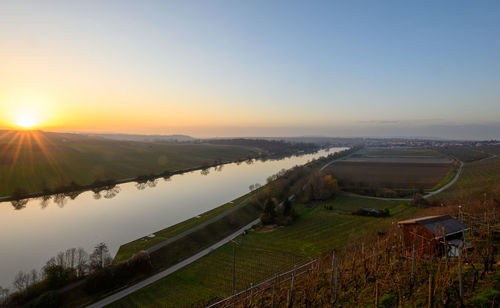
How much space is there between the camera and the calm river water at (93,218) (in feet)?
74.2

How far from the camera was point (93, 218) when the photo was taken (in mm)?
31750

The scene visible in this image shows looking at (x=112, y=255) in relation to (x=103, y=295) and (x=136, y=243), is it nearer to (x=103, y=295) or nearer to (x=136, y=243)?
(x=136, y=243)

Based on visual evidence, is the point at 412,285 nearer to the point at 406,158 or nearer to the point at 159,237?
the point at 159,237

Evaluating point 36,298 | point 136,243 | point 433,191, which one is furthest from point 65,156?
point 433,191

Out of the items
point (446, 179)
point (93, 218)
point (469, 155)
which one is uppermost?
point (469, 155)

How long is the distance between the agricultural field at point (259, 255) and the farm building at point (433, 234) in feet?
30.7

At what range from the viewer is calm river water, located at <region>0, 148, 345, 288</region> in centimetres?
2261

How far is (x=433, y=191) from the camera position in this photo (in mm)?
44188

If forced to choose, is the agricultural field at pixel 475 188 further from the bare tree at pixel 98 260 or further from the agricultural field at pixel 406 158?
the agricultural field at pixel 406 158

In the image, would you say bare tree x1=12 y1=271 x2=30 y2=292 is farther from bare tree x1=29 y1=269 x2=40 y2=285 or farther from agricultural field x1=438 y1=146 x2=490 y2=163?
agricultural field x1=438 y1=146 x2=490 y2=163

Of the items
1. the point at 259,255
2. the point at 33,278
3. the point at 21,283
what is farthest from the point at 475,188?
the point at 21,283

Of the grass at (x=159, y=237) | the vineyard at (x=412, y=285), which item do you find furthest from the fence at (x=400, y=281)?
the grass at (x=159, y=237)

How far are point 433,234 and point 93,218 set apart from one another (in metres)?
34.3

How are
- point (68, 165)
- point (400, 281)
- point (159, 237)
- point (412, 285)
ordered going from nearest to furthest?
1. point (412, 285)
2. point (400, 281)
3. point (159, 237)
4. point (68, 165)
